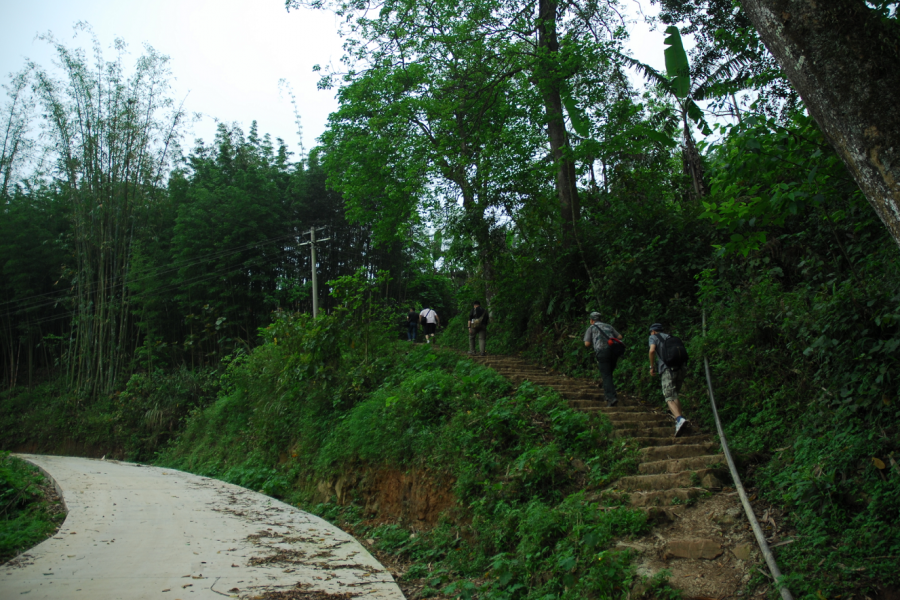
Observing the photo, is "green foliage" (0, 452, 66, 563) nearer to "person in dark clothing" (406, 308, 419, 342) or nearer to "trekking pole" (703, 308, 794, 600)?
"trekking pole" (703, 308, 794, 600)

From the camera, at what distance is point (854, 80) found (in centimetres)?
287

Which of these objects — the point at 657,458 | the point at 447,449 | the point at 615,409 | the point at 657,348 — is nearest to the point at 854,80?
A: the point at 657,458

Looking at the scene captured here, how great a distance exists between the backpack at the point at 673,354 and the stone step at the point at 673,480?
180 centimetres

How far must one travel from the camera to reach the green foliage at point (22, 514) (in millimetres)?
5359

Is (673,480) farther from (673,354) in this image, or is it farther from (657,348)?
(657,348)

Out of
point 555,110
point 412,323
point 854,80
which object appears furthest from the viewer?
point 412,323

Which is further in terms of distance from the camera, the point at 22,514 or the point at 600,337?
the point at 600,337

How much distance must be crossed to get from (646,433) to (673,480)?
162 cm

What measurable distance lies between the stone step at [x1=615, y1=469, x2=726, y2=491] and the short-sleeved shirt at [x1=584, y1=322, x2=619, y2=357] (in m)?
2.74

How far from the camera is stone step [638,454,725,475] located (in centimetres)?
564

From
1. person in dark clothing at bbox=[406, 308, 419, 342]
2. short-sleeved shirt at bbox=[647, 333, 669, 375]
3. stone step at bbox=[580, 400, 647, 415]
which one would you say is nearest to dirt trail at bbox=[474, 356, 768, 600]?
stone step at bbox=[580, 400, 647, 415]

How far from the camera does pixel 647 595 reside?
3.88m

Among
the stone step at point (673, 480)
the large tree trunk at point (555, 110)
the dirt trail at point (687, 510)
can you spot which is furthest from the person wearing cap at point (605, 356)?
the large tree trunk at point (555, 110)

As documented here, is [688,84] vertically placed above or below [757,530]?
above
